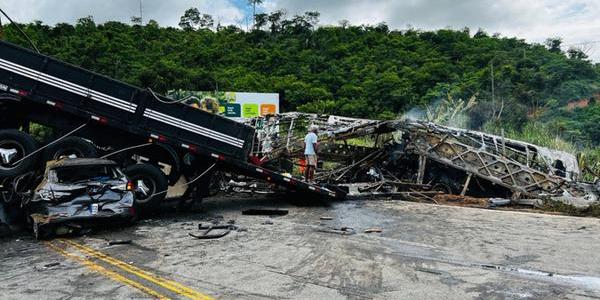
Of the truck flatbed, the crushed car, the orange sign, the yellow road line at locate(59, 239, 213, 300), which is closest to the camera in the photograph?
the yellow road line at locate(59, 239, 213, 300)

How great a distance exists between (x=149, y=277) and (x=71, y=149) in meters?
5.66

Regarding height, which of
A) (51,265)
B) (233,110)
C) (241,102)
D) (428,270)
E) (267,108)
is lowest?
(51,265)

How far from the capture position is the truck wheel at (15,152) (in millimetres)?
9523

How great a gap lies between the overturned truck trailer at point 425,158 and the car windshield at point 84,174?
6.73 metres

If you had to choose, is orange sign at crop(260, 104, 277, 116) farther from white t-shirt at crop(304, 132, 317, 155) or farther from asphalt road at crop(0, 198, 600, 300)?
asphalt road at crop(0, 198, 600, 300)

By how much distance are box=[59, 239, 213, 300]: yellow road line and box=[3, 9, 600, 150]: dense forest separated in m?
26.8

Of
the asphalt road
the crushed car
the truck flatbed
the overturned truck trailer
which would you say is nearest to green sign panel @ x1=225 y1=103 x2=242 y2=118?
the overturned truck trailer

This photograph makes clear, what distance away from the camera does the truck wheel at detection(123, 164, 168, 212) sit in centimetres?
1043

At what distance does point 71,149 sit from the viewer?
10.2m

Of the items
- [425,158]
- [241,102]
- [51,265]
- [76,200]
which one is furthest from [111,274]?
[241,102]

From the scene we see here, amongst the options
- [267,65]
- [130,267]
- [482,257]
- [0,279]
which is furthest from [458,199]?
[267,65]

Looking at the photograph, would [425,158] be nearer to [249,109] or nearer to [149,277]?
[149,277]

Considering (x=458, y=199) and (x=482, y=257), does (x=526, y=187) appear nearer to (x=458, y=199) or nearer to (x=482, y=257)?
(x=458, y=199)

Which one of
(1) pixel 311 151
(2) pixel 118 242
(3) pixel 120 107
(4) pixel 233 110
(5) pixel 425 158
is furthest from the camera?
(4) pixel 233 110
